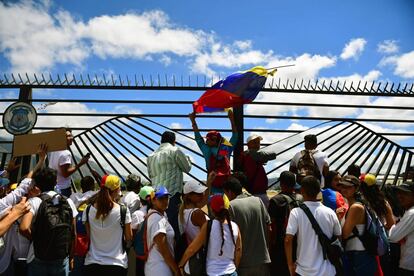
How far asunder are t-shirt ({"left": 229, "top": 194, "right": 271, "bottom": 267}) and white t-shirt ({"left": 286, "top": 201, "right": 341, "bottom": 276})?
37 centimetres

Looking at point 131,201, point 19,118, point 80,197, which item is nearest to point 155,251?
point 131,201

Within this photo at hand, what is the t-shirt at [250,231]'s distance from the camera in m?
3.33

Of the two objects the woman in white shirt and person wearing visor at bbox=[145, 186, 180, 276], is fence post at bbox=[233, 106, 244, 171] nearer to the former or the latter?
the woman in white shirt

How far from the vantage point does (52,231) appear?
3.07m

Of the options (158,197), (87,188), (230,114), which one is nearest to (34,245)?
(158,197)

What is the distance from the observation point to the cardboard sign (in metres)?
3.98

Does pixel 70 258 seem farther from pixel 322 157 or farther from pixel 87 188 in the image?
pixel 322 157

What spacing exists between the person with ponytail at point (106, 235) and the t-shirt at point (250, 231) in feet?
3.49

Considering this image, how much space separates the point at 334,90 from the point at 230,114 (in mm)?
2323

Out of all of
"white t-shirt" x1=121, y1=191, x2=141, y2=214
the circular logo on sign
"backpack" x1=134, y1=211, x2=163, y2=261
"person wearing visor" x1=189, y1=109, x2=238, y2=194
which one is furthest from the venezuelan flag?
the circular logo on sign

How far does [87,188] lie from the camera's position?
14.8ft

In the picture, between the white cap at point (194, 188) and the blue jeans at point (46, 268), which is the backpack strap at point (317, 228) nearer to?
the white cap at point (194, 188)

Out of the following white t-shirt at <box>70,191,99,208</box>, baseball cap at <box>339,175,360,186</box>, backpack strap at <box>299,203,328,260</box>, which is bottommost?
white t-shirt at <box>70,191,99,208</box>

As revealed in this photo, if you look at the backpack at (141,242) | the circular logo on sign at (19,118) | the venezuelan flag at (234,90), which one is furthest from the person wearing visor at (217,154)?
the circular logo on sign at (19,118)
